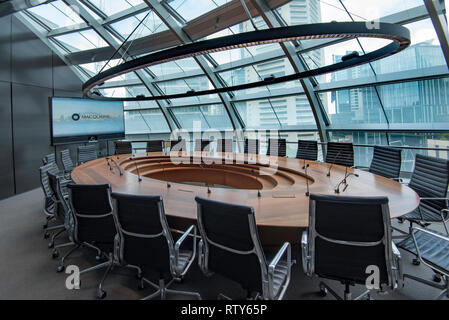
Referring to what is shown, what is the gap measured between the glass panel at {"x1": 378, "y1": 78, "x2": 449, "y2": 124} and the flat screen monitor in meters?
9.02

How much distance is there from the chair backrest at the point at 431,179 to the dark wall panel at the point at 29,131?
843 centimetres

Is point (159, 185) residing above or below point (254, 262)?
above

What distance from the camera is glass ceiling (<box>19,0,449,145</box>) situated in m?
5.83

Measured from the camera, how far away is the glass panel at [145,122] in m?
12.7

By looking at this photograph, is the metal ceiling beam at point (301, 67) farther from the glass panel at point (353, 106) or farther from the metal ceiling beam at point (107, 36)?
the metal ceiling beam at point (107, 36)

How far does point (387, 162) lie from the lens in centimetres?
398

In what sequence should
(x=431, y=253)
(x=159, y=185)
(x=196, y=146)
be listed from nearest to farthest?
(x=431, y=253) → (x=159, y=185) → (x=196, y=146)

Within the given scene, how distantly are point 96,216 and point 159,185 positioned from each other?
1169 mm

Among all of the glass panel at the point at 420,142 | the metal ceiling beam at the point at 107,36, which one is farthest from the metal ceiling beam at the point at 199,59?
the glass panel at the point at 420,142

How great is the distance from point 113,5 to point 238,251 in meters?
8.94

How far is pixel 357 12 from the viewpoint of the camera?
5859 mm
